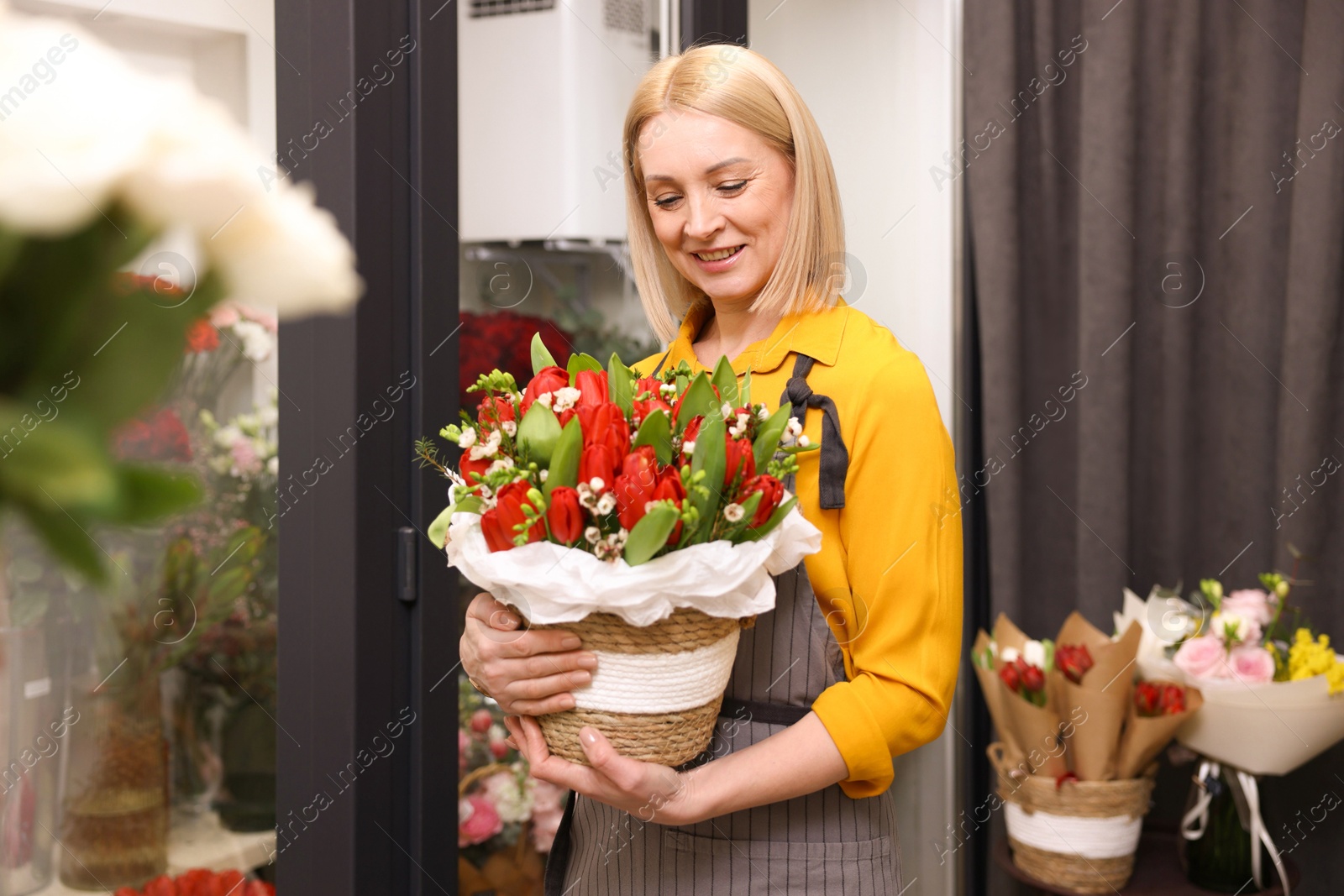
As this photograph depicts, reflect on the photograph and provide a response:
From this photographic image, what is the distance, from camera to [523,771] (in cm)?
178

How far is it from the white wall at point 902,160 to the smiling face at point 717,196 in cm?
131

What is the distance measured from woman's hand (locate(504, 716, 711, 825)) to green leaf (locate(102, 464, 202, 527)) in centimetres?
82

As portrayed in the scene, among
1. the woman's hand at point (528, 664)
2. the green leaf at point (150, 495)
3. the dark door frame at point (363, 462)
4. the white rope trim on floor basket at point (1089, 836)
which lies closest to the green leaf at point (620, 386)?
the woman's hand at point (528, 664)

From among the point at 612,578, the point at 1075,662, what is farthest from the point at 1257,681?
the point at 612,578

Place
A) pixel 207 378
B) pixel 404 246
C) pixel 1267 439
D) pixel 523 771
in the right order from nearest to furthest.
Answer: pixel 207 378 → pixel 404 246 → pixel 523 771 → pixel 1267 439

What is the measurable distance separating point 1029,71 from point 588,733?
7.07 feet

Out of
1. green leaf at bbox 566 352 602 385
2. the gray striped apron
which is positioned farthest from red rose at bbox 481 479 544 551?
the gray striped apron

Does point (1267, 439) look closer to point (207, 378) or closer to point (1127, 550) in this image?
point (1127, 550)

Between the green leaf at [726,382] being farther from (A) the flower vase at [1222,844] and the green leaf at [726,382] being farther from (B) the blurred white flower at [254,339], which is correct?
(A) the flower vase at [1222,844]

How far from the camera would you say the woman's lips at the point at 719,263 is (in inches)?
50.3

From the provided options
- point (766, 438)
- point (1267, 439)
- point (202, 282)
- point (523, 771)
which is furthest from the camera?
point (1267, 439)

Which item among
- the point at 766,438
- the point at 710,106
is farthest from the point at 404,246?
the point at 766,438

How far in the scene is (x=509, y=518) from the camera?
0.90 m

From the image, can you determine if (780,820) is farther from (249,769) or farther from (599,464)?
(249,769)
